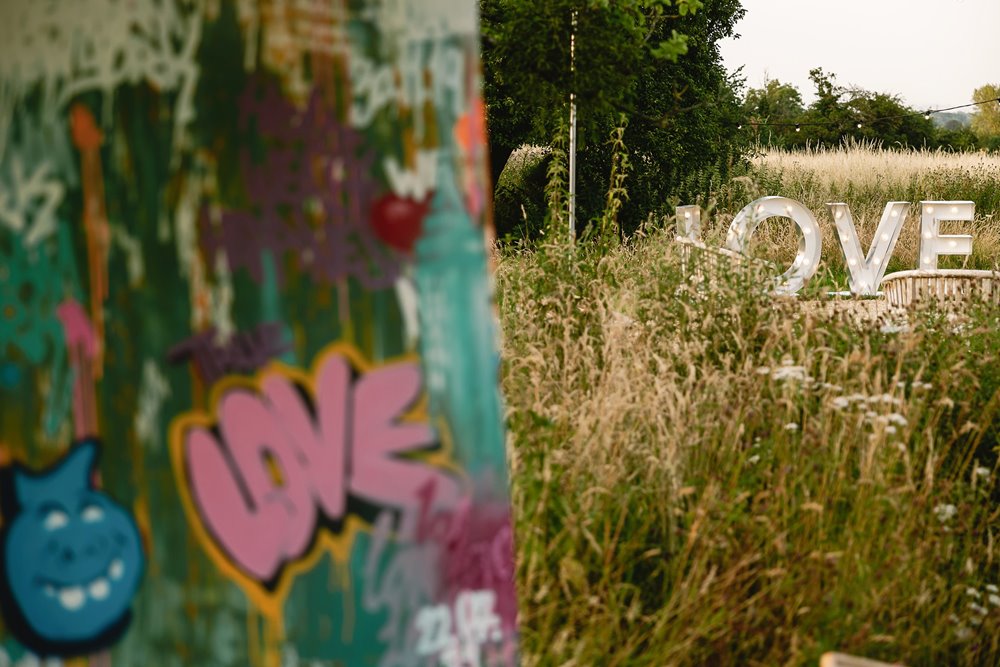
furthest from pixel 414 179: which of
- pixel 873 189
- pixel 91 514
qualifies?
pixel 873 189

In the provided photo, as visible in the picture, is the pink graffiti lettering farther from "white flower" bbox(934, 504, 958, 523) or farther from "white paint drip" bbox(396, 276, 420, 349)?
"white flower" bbox(934, 504, 958, 523)

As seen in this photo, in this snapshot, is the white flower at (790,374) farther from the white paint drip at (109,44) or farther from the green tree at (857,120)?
the green tree at (857,120)

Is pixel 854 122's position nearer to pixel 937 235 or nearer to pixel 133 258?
pixel 937 235

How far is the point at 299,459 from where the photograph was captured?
2.20 meters

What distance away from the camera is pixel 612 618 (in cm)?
281

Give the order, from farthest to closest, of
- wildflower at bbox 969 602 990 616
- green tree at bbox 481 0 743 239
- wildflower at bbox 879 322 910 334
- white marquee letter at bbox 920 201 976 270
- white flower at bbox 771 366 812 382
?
1. green tree at bbox 481 0 743 239
2. white marquee letter at bbox 920 201 976 270
3. wildflower at bbox 879 322 910 334
4. white flower at bbox 771 366 812 382
5. wildflower at bbox 969 602 990 616

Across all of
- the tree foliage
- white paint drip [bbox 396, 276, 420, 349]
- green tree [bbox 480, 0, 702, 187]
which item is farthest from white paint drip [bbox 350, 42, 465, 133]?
the tree foliage

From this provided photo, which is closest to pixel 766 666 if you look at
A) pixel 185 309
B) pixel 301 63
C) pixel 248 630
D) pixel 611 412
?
pixel 611 412

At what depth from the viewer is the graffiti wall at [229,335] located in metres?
2.17

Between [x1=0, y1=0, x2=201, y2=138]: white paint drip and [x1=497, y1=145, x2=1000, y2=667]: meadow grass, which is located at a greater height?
[x1=0, y1=0, x2=201, y2=138]: white paint drip

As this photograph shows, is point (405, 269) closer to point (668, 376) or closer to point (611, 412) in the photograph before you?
point (611, 412)

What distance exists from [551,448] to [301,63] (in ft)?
5.70

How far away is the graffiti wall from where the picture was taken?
2.17m

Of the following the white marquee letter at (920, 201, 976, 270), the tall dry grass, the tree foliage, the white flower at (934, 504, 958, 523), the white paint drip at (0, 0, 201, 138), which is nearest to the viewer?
the white paint drip at (0, 0, 201, 138)
